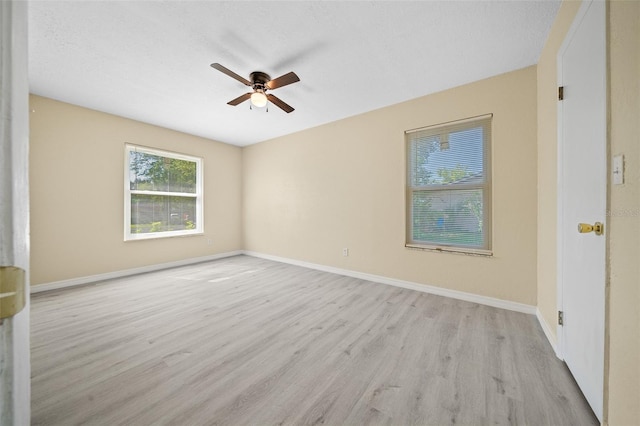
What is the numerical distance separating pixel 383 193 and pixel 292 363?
2501 millimetres

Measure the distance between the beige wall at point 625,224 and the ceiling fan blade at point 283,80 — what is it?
77.1 inches

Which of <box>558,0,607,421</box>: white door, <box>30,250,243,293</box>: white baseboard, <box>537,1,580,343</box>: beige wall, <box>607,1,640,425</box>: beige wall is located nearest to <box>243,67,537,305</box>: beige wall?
<box>537,1,580,343</box>: beige wall

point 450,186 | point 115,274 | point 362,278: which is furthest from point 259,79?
point 115,274

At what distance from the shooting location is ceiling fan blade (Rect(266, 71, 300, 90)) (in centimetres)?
221

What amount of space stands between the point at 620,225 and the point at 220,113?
4171 millimetres

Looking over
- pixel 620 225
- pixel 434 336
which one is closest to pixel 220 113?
pixel 434 336

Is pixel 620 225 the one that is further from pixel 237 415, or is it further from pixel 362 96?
pixel 362 96

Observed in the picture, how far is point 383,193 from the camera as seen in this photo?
347 centimetres

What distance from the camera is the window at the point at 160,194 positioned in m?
3.95

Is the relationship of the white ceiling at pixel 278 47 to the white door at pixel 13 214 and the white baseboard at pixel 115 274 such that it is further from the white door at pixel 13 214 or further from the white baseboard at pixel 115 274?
the white baseboard at pixel 115 274

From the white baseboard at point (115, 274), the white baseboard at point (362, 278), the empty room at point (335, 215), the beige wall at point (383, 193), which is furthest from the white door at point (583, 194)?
the white baseboard at point (115, 274)

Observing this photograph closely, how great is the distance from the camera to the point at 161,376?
5.12ft

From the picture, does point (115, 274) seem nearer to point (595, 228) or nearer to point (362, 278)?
point (362, 278)

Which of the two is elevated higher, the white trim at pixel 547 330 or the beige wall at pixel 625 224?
the beige wall at pixel 625 224
